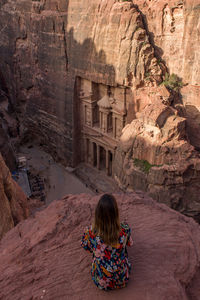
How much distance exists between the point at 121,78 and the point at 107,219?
1596 centimetres

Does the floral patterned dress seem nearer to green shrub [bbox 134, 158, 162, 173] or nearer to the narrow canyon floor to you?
green shrub [bbox 134, 158, 162, 173]

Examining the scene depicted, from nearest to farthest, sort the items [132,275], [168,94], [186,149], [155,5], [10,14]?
1. [132,275]
2. [186,149]
3. [168,94]
4. [155,5]
5. [10,14]

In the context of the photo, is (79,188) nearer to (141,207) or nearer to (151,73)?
(151,73)

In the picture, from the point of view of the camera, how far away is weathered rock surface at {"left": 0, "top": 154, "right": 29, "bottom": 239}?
797 cm

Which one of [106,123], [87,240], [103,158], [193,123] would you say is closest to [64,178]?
[103,158]

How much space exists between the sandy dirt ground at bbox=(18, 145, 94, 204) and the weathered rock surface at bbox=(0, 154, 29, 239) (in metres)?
11.4

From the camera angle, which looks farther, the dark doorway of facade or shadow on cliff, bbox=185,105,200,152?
the dark doorway of facade

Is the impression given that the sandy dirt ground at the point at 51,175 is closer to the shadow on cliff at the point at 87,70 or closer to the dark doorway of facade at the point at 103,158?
the shadow on cliff at the point at 87,70

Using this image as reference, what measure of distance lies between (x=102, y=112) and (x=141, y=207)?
51.7 feet

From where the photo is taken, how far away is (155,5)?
58.0 ft

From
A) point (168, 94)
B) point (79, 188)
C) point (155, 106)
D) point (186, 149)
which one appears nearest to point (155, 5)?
point (168, 94)

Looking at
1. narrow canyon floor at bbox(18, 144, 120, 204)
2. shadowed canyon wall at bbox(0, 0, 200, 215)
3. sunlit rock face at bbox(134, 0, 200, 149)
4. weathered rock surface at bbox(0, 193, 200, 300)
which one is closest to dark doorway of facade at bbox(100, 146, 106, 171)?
narrow canyon floor at bbox(18, 144, 120, 204)

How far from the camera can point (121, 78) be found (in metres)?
18.9

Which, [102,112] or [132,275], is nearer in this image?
[132,275]
